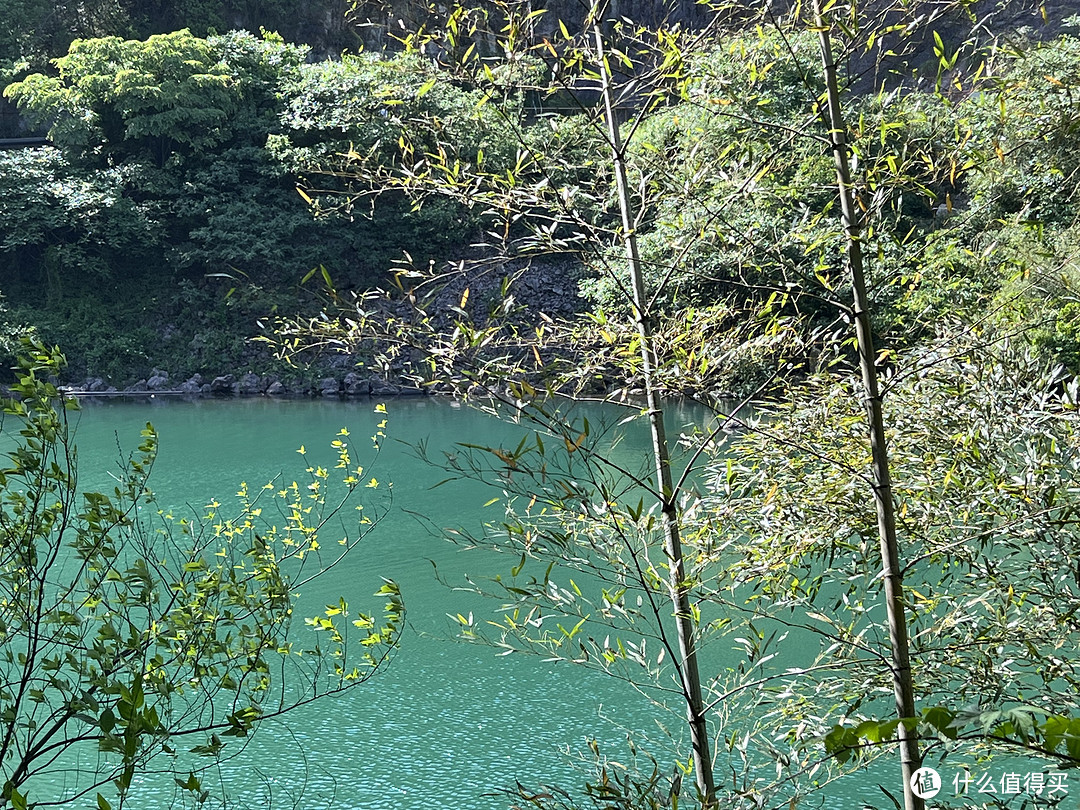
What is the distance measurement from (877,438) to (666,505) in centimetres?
38

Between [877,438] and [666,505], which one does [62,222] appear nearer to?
[666,505]

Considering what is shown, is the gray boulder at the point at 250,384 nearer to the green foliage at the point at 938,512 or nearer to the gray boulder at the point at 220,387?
the gray boulder at the point at 220,387

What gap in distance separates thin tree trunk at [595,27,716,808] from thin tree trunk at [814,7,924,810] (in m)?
0.36

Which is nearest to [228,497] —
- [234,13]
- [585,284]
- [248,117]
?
[585,284]

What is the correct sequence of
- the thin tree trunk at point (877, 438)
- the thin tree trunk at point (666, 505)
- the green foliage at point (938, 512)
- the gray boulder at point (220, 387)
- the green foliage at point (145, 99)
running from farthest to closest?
the green foliage at point (145, 99), the gray boulder at point (220, 387), the green foliage at point (938, 512), the thin tree trunk at point (666, 505), the thin tree trunk at point (877, 438)

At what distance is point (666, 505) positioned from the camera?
66.4 inches

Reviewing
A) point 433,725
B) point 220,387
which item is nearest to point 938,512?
point 433,725

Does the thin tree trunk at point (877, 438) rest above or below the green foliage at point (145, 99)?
below

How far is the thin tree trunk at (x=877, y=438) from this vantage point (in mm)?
1487

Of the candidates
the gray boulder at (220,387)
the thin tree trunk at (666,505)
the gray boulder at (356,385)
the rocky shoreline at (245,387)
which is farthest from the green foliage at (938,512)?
the gray boulder at (220,387)

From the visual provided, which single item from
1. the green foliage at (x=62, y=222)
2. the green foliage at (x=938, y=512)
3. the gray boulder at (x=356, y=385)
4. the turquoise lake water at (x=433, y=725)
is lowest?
the turquoise lake water at (x=433, y=725)

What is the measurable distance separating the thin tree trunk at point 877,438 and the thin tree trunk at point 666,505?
36 cm

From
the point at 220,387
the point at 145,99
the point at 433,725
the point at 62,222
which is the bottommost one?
the point at 433,725

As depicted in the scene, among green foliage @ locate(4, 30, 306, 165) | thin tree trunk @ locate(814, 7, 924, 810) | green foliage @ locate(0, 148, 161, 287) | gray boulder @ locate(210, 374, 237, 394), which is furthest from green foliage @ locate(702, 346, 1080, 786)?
green foliage @ locate(4, 30, 306, 165)
